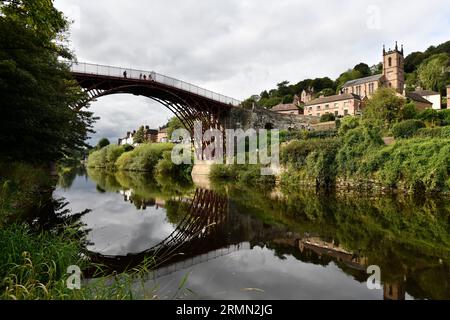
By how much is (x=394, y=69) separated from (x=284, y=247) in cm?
6451

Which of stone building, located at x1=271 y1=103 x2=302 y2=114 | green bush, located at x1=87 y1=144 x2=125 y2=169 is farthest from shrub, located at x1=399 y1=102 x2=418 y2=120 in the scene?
green bush, located at x1=87 y1=144 x2=125 y2=169

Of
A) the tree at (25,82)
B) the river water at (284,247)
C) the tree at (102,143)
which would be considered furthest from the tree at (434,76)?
the tree at (102,143)

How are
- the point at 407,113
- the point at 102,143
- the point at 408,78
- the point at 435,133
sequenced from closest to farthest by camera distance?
the point at 435,133
the point at 407,113
the point at 408,78
the point at 102,143

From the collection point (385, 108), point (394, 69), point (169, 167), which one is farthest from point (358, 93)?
point (169, 167)

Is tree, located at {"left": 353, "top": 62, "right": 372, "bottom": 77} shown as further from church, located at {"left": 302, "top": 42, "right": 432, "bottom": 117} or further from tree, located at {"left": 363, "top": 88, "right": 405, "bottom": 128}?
tree, located at {"left": 363, "top": 88, "right": 405, "bottom": 128}

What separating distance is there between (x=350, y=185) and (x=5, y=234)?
18450 mm

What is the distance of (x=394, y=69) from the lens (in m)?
60.9

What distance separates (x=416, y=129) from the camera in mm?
20188

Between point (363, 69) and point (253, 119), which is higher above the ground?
point (363, 69)

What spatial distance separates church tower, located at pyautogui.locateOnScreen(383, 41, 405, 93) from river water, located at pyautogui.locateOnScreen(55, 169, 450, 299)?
2116 inches

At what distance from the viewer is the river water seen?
5.40 metres

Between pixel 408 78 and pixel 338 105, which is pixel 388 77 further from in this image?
pixel 338 105
